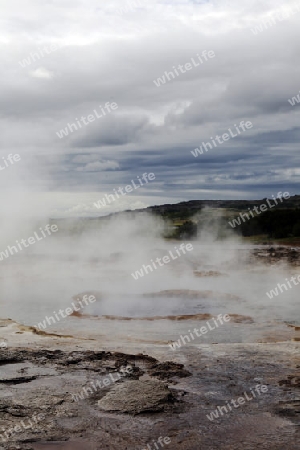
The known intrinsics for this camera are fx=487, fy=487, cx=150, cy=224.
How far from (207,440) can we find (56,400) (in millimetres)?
2422

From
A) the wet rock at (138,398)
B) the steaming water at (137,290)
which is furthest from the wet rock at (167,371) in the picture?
the steaming water at (137,290)

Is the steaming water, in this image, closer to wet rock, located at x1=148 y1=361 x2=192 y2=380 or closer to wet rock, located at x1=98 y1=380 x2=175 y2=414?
wet rock, located at x1=148 y1=361 x2=192 y2=380

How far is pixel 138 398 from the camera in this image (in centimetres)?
709

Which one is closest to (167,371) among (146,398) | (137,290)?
(146,398)

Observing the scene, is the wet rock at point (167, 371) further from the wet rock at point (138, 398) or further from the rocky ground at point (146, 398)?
the wet rock at point (138, 398)

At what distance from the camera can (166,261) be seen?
28.1 m

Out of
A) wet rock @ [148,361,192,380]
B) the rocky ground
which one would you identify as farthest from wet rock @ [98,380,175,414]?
wet rock @ [148,361,192,380]

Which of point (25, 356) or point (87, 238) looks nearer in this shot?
point (25, 356)

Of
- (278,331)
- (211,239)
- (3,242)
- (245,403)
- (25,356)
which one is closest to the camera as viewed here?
(245,403)

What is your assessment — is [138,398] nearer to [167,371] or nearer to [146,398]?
[146,398]

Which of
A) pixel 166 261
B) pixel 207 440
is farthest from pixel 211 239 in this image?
pixel 207 440

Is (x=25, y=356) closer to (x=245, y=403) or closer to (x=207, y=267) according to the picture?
(x=245, y=403)

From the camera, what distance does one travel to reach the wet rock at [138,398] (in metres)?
6.85

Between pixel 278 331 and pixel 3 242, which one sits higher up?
pixel 3 242
